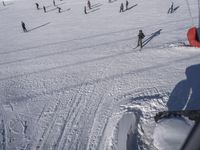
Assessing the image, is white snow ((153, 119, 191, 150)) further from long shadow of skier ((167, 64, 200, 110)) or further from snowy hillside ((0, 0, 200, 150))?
long shadow of skier ((167, 64, 200, 110))

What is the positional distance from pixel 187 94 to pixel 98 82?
13.2 feet

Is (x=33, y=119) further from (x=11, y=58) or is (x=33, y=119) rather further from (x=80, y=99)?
(x=11, y=58)

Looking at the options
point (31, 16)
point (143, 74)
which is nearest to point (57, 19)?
point (31, 16)

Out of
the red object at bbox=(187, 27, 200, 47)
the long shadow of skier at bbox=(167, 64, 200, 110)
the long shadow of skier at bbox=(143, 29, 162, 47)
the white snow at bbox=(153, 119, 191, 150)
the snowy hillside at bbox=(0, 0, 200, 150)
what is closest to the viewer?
the white snow at bbox=(153, 119, 191, 150)

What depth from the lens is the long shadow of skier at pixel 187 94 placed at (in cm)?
991

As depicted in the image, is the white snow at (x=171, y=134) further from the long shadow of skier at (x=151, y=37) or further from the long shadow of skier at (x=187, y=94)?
the long shadow of skier at (x=151, y=37)

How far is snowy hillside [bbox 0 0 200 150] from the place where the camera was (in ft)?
30.1

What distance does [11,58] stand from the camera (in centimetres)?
1695

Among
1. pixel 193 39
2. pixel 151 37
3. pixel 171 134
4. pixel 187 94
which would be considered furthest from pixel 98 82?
pixel 151 37

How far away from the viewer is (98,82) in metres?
12.5

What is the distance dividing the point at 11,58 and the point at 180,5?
14.2 metres

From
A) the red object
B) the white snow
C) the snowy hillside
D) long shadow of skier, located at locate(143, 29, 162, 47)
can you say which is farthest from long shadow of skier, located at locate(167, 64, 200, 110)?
long shadow of skier, located at locate(143, 29, 162, 47)

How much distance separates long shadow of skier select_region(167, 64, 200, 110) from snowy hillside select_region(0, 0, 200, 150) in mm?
36

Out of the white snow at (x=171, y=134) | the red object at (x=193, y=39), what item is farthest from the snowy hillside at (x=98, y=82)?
the red object at (x=193, y=39)
